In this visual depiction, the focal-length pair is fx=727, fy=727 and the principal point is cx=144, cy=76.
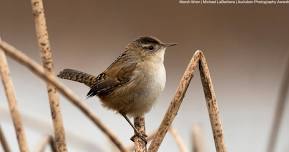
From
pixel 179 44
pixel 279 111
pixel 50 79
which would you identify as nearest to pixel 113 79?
pixel 279 111

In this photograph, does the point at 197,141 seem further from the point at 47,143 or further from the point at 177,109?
the point at 47,143

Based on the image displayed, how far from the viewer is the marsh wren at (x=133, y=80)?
13.1 feet

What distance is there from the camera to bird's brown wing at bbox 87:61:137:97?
4.16 metres

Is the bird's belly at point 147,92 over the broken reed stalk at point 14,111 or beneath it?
over

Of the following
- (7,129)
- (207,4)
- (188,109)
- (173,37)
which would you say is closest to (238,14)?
(207,4)

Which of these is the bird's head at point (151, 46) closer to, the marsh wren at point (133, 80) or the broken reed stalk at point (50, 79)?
the marsh wren at point (133, 80)

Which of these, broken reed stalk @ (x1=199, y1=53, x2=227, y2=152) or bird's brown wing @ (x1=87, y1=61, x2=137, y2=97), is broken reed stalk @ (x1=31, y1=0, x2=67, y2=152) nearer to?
broken reed stalk @ (x1=199, y1=53, x2=227, y2=152)

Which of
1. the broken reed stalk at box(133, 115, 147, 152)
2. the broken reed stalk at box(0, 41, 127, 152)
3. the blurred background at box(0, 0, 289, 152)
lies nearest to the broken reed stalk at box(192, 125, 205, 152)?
the broken reed stalk at box(133, 115, 147, 152)

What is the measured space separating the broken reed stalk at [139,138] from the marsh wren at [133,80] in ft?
0.14

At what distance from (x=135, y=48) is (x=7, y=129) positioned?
6.59 feet

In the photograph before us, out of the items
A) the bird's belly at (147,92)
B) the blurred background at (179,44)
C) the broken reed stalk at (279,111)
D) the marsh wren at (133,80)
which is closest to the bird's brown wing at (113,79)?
the marsh wren at (133,80)

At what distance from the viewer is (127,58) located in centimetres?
435

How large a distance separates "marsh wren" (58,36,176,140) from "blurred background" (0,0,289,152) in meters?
2.00

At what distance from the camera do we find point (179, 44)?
6723 mm
